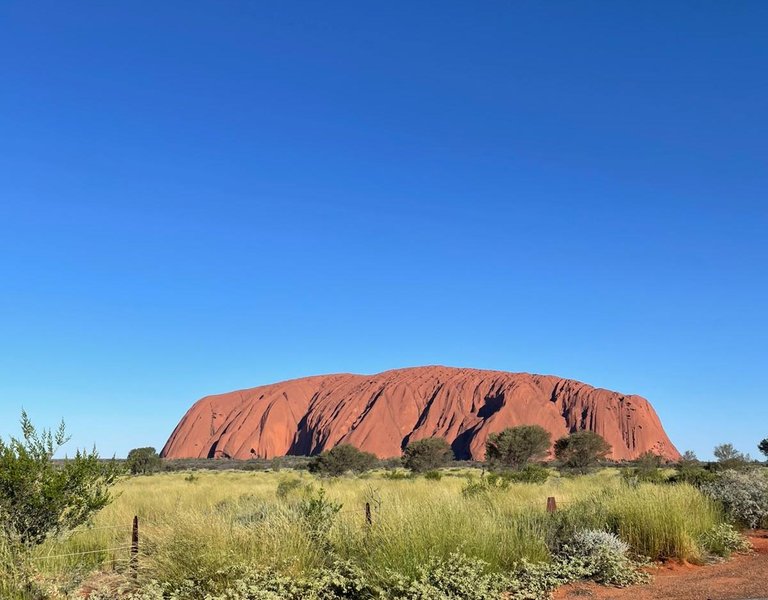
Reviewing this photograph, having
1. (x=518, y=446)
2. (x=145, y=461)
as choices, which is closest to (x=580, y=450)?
A: (x=518, y=446)

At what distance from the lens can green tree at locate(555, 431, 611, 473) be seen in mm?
47125

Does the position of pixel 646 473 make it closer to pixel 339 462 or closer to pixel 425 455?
pixel 425 455

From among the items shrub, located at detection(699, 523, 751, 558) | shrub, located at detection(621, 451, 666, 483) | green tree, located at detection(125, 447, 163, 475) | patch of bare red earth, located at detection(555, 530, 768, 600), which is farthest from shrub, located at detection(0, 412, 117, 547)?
green tree, located at detection(125, 447, 163, 475)

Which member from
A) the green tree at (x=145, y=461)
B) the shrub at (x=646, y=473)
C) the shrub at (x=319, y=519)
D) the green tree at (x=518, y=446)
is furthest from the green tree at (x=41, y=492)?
the green tree at (x=145, y=461)

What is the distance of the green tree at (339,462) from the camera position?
4469 cm

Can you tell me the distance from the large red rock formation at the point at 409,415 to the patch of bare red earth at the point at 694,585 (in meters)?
92.2

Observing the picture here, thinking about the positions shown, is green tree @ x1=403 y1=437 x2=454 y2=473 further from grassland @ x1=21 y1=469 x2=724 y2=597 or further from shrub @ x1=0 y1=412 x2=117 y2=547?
shrub @ x1=0 y1=412 x2=117 y2=547

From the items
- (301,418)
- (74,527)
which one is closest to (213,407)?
(301,418)

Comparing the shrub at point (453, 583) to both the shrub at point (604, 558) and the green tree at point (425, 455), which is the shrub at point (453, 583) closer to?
the shrub at point (604, 558)

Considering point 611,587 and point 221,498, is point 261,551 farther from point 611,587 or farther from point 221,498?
point 221,498

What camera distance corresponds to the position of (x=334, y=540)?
8680 millimetres

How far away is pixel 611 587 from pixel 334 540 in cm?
383

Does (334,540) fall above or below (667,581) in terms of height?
above

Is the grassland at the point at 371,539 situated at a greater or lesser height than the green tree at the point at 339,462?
greater
